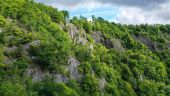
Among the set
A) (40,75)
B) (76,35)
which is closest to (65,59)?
(40,75)

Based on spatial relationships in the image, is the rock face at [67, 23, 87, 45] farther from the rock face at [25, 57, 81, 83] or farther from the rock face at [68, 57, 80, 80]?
the rock face at [25, 57, 81, 83]

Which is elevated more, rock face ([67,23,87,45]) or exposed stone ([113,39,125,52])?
rock face ([67,23,87,45])

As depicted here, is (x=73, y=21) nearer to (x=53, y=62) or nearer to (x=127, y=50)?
(x=127, y=50)


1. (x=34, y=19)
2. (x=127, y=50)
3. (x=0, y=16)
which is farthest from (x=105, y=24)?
(x=0, y=16)

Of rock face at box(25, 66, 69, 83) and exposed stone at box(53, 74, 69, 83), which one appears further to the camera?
exposed stone at box(53, 74, 69, 83)

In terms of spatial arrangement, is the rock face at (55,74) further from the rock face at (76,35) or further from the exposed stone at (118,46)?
the exposed stone at (118,46)

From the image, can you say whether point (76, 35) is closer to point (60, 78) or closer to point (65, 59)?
point (65, 59)

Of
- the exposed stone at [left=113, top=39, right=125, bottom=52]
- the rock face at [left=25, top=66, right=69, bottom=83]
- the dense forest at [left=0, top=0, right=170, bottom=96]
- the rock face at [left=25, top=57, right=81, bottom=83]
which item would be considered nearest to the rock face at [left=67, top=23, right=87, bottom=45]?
the dense forest at [left=0, top=0, right=170, bottom=96]

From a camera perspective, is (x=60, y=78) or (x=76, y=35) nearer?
(x=60, y=78)
